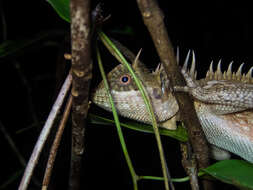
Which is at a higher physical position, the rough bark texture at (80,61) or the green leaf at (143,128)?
the rough bark texture at (80,61)

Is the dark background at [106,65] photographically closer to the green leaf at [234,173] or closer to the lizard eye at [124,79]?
the lizard eye at [124,79]

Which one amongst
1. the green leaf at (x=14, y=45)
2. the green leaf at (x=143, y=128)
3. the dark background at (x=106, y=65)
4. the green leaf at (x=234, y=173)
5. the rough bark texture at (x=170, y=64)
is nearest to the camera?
the rough bark texture at (x=170, y=64)

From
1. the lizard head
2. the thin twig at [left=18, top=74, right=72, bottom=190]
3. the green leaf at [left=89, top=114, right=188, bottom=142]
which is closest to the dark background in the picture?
the lizard head

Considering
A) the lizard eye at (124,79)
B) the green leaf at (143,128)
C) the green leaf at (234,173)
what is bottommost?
the green leaf at (234,173)

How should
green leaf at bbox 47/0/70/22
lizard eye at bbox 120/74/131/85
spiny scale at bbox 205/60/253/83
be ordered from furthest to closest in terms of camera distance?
1. spiny scale at bbox 205/60/253/83
2. lizard eye at bbox 120/74/131/85
3. green leaf at bbox 47/0/70/22

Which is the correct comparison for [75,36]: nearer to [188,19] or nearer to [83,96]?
[83,96]

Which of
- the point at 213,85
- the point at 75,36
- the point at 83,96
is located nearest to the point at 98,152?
the point at 213,85

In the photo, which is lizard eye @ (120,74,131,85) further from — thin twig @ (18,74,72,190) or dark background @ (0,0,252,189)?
thin twig @ (18,74,72,190)

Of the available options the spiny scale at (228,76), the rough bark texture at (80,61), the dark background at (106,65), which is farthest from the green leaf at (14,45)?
the spiny scale at (228,76)
